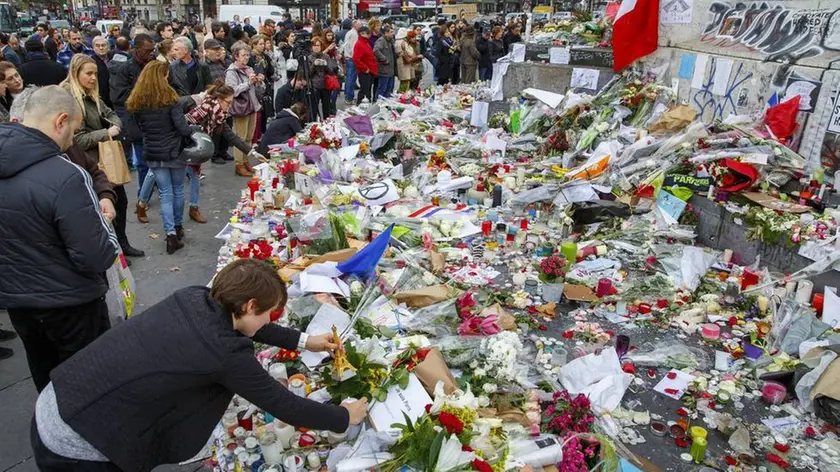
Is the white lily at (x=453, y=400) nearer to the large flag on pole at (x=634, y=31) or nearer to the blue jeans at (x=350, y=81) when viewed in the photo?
the large flag on pole at (x=634, y=31)

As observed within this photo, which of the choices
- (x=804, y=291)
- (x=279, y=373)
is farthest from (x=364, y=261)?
(x=804, y=291)

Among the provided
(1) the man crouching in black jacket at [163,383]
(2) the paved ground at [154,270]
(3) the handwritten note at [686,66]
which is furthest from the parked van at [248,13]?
(1) the man crouching in black jacket at [163,383]

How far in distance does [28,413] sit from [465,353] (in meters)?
2.56

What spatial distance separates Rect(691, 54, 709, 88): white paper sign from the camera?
7.44 meters

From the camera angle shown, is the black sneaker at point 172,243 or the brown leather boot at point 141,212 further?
the brown leather boot at point 141,212

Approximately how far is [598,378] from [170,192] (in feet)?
13.9

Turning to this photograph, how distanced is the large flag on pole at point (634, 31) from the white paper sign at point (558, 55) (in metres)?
0.92

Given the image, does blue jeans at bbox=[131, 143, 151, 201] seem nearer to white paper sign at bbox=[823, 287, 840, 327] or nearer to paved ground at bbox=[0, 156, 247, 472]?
paved ground at bbox=[0, 156, 247, 472]

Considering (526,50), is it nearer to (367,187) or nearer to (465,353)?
(367,187)

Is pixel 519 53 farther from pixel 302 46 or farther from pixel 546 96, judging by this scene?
pixel 302 46

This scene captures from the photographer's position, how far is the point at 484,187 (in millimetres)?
6309

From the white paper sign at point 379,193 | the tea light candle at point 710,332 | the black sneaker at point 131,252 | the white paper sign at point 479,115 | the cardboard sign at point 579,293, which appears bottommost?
the black sneaker at point 131,252

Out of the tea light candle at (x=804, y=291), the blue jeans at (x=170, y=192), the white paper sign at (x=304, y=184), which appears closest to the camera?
the tea light candle at (x=804, y=291)

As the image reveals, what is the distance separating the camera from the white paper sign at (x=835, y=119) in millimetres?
5410
